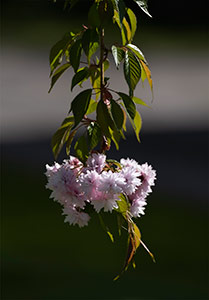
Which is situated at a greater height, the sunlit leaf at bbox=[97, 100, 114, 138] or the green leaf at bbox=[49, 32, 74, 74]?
the green leaf at bbox=[49, 32, 74, 74]

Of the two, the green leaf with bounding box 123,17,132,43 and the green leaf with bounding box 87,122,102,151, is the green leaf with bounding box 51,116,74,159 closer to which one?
the green leaf with bounding box 87,122,102,151

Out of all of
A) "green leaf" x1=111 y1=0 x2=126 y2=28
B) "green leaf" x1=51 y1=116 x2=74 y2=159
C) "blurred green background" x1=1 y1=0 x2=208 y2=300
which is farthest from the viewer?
"blurred green background" x1=1 y1=0 x2=208 y2=300

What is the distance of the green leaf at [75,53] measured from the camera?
1.24 metres

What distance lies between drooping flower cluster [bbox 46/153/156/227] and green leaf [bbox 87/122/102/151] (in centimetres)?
2

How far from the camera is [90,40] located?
124cm

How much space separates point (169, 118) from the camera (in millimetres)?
9438

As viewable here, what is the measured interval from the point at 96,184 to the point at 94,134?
0.40 feet

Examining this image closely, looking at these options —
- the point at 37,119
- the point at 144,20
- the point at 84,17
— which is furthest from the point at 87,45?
the point at 144,20

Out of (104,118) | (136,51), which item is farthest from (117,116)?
(136,51)

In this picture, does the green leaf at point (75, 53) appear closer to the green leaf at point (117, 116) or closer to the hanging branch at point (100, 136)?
the hanging branch at point (100, 136)

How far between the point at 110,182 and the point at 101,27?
0.29 metres

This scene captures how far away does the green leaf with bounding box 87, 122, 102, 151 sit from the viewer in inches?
50.3

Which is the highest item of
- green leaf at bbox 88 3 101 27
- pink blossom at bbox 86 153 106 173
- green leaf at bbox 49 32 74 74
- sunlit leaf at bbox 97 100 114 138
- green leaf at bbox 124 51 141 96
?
green leaf at bbox 88 3 101 27

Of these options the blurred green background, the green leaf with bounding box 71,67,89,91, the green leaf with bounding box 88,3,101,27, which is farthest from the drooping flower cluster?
the blurred green background
